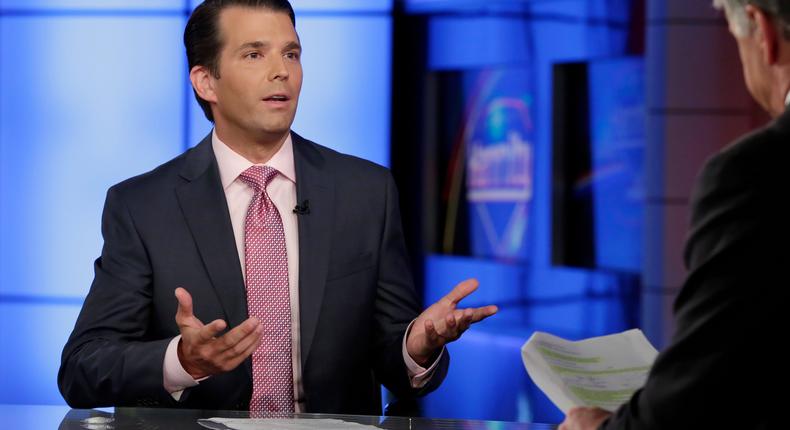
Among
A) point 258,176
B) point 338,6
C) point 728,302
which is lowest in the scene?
point 728,302

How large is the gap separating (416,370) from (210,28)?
0.86 m

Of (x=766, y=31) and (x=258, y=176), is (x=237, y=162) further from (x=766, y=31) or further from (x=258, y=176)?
(x=766, y=31)

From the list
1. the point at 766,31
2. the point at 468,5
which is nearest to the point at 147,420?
the point at 766,31

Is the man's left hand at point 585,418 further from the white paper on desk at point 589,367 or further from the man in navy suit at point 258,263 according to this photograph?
the man in navy suit at point 258,263

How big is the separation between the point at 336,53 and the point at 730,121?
188cm

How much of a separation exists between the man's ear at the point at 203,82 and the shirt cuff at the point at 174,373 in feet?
2.06

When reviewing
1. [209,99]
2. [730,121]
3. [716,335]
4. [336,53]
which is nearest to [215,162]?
[209,99]

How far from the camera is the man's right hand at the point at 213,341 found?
73.4 inches

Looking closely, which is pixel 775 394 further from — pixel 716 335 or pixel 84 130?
pixel 84 130

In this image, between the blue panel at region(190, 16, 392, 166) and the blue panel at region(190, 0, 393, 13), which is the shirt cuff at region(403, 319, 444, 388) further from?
the blue panel at region(190, 0, 393, 13)

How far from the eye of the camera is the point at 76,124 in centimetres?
525

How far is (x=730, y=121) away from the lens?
547cm

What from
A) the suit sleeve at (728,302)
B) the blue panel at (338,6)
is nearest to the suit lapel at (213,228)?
the suit sleeve at (728,302)

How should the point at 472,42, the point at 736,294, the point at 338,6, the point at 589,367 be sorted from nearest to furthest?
the point at 736,294, the point at 589,367, the point at 338,6, the point at 472,42
